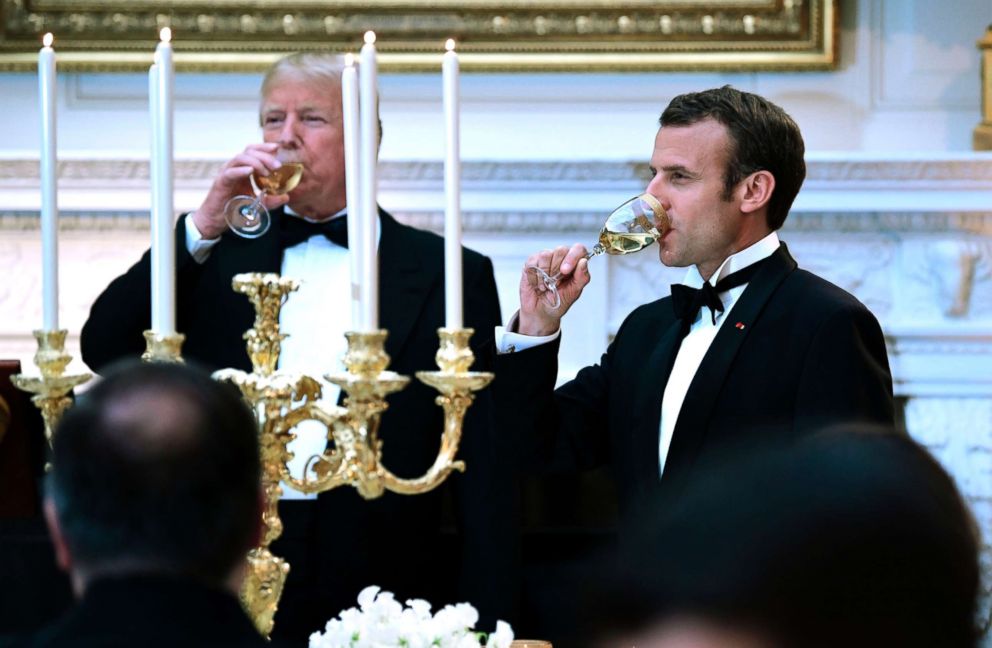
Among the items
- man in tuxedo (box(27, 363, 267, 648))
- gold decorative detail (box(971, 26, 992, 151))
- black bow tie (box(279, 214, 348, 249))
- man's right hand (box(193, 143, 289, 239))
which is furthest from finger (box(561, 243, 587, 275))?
gold decorative detail (box(971, 26, 992, 151))

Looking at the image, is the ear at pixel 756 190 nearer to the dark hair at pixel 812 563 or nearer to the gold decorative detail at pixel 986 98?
the gold decorative detail at pixel 986 98

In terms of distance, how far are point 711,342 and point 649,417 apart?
0.15 m

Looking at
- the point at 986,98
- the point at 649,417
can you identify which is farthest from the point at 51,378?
the point at 986,98

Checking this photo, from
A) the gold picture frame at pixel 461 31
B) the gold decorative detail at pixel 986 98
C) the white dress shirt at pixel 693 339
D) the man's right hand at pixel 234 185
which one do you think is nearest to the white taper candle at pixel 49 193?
the man's right hand at pixel 234 185

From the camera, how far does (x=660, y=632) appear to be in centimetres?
73

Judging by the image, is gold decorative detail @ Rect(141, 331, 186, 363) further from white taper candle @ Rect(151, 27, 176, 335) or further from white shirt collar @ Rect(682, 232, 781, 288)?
white shirt collar @ Rect(682, 232, 781, 288)

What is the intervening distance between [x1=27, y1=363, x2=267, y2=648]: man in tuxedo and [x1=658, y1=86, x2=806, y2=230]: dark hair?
149cm

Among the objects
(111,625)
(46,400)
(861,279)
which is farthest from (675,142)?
(111,625)

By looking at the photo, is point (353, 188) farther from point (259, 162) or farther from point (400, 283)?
point (400, 283)

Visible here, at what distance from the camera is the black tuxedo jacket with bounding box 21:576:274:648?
972 millimetres

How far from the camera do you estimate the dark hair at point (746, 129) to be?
2.43 metres

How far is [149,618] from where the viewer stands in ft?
3.21

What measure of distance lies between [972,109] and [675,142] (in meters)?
1.78

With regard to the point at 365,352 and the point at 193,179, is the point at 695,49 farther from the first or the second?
the point at 365,352
